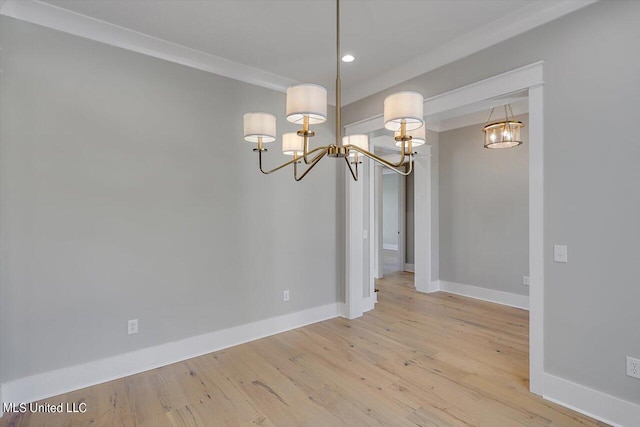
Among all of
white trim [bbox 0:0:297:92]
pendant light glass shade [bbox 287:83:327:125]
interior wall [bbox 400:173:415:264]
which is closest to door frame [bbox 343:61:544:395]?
pendant light glass shade [bbox 287:83:327:125]

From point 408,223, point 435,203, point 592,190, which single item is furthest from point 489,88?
point 408,223

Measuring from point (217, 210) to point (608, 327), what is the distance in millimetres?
3267

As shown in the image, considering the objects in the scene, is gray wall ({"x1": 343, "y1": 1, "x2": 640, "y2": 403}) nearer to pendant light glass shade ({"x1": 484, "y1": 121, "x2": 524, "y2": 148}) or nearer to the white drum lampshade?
pendant light glass shade ({"x1": 484, "y1": 121, "x2": 524, "y2": 148})

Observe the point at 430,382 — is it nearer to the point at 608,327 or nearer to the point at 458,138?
the point at 608,327

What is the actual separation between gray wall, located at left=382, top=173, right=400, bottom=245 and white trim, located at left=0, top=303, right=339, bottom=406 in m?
6.96

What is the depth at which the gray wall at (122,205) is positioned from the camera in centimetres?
233

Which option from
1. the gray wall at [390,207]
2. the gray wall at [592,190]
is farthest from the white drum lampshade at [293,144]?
the gray wall at [390,207]

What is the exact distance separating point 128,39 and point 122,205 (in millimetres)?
1428

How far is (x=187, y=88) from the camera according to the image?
306cm

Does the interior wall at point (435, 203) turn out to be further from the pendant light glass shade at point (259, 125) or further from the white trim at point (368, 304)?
the pendant light glass shade at point (259, 125)

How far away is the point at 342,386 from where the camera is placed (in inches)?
100

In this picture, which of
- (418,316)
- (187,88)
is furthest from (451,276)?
(187,88)

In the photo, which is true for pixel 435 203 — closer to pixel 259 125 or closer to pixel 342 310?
pixel 342 310

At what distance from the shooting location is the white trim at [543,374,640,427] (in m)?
2.00
